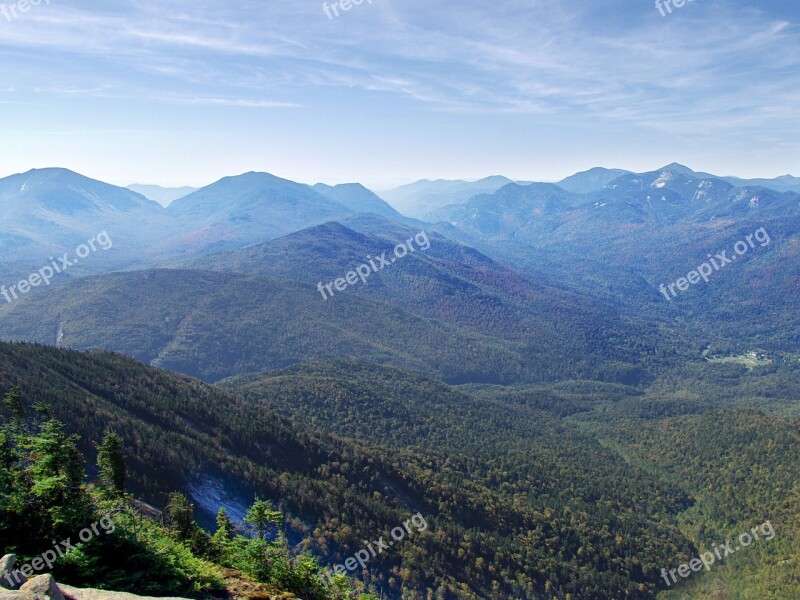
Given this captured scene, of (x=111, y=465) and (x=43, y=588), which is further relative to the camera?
(x=111, y=465)

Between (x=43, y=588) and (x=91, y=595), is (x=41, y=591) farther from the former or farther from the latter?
(x=91, y=595)

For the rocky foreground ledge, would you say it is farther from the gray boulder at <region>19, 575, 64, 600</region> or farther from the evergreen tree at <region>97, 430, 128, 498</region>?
the evergreen tree at <region>97, 430, 128, 498</region>

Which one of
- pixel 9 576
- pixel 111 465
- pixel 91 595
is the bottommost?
pixel 111 465

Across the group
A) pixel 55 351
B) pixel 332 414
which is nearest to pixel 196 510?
pixel 55 351

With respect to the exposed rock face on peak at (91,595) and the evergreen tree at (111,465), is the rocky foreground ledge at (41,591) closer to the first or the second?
the exposed rock face on peak at (91,595)

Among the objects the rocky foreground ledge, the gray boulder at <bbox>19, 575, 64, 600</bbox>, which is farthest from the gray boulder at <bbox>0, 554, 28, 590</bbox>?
the gray boulder at <bbox>19, 575, 64, 600</bbox>

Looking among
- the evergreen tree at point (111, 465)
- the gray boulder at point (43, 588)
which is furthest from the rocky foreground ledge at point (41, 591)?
the evergreen tree at point (111, 465)

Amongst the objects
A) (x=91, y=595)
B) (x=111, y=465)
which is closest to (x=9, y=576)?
(x=91, y=595)

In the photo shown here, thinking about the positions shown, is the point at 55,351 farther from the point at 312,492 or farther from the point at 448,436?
the point at 448,436

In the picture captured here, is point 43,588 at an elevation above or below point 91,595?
above
